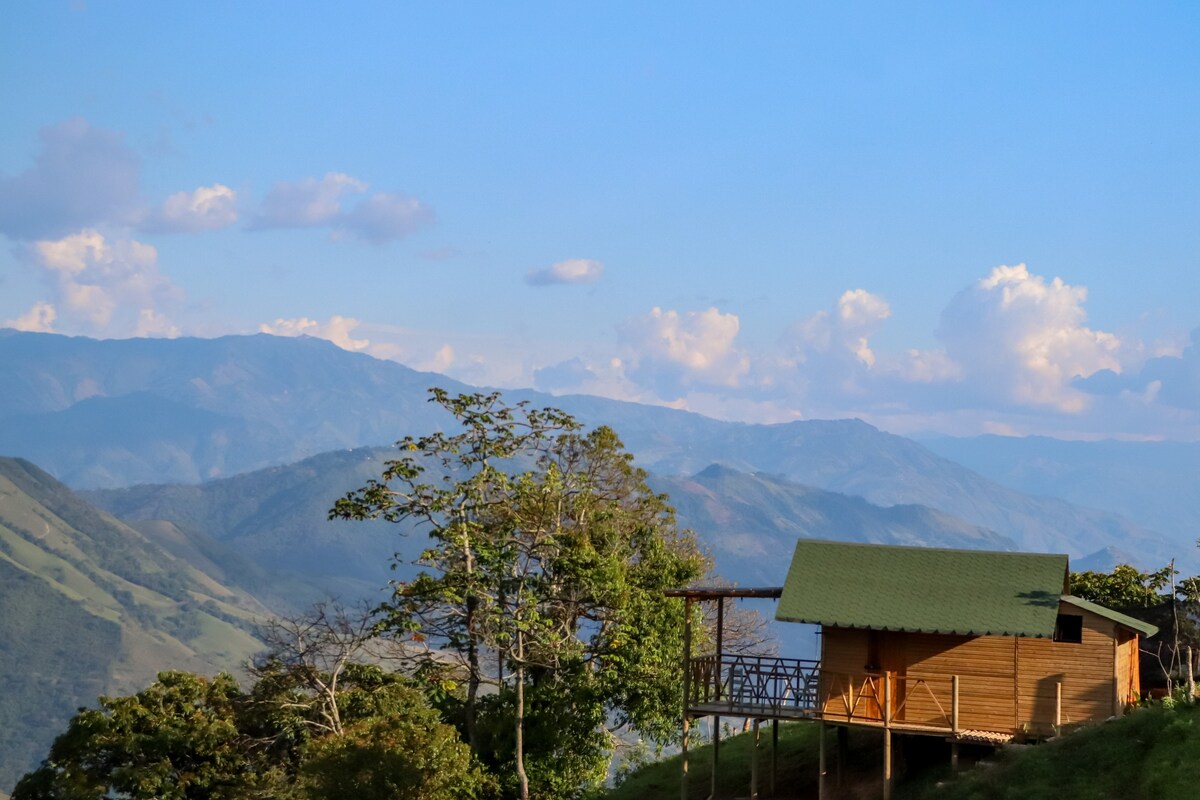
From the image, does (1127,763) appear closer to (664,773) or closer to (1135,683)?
(1135,683)

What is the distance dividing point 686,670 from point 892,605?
594 cm

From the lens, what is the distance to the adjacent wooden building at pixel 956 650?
99.6 ft

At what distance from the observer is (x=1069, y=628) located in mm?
30844

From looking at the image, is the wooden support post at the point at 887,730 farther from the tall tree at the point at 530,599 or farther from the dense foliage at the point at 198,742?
the dense foliage at the point at 198,742

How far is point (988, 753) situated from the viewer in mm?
31484

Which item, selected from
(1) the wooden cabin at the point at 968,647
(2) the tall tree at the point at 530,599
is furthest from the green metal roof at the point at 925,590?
(2) the tall tree at the point at 530,599

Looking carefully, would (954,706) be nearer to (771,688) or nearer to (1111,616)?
(1111,616)

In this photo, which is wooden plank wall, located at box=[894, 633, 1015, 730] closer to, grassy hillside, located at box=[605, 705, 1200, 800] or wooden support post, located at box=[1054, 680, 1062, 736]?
wooden support post, located at box=[1054, 680, 1062, 736]

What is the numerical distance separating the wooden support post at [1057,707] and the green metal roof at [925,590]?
1.63 metres

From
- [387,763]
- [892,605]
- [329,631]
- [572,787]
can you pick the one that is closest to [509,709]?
[572,787]

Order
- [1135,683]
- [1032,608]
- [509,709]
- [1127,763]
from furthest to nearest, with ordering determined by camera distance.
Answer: [509,709] < [1135,683] < [1032,608] < [1127,763]

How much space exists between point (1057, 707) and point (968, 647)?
2.35m

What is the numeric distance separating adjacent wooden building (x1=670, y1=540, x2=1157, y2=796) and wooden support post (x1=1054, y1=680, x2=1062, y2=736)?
26 mm

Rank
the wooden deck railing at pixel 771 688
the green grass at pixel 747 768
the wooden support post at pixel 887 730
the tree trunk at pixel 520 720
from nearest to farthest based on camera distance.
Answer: the wooden support post at pixel 887 730 → the wooden deck railing at pixel 771 688 → the green grass at pixel 747 768 → the tree trunk at pixel 520 720
